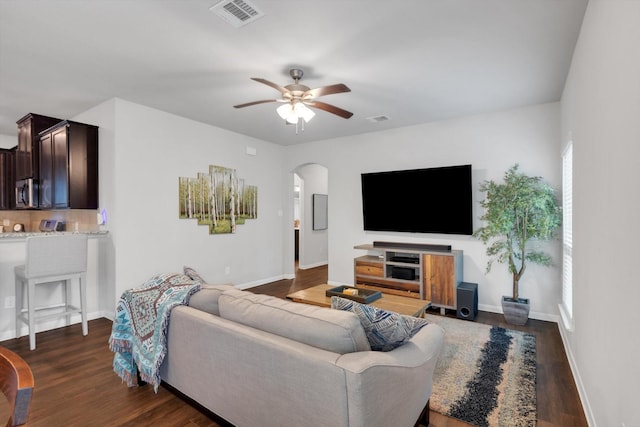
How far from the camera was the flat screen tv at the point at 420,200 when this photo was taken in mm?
4352

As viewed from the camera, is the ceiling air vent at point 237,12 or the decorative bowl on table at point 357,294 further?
the decorative bowl on table at point 357,294

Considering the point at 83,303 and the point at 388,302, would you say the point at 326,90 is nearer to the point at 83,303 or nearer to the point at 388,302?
the point at 388,302

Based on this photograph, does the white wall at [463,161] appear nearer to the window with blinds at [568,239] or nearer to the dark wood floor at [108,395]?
the window with blinds at [568,239]

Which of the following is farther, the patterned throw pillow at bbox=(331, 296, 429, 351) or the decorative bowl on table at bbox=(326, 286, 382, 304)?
the decorative bowl on table at bbox=(326, 286, 382, 304)

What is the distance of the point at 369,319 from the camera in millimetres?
1690

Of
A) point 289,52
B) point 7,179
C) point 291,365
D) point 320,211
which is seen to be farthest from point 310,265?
point 291,365

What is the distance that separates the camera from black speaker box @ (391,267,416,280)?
4.48 m

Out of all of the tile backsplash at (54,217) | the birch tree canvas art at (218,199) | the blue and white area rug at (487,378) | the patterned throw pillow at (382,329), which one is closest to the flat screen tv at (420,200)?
the blue and white area rug at (487,378)

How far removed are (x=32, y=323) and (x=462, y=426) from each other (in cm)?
385

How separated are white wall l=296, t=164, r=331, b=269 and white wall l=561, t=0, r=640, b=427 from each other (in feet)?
18.2

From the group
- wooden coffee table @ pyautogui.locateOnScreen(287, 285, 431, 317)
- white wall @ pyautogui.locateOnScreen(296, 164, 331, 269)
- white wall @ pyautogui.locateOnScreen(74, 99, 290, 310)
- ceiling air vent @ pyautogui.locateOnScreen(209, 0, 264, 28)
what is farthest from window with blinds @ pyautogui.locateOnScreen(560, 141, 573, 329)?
white wall @ pyautogui.locateOnScreen(296, 164, 331, 269)

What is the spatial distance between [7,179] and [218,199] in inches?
146

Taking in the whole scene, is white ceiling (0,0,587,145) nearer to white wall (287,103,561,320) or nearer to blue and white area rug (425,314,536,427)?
white wall (287,103,561,320)

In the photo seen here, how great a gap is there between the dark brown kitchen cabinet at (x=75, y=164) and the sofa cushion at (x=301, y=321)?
10.5ft
